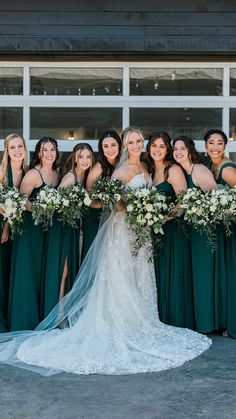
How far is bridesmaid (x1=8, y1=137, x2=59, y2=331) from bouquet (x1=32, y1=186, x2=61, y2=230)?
23cm

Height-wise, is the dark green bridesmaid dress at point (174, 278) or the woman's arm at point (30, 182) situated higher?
the woman's arm at point (30, 182)

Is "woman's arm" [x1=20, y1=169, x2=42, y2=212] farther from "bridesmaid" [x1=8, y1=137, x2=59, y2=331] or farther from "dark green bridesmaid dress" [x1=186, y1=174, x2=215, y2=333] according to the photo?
"dark green bridesmaid dress" [x1=186, y1=174, x2=215, y2=333]

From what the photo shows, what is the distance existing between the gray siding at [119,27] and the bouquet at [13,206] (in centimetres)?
248

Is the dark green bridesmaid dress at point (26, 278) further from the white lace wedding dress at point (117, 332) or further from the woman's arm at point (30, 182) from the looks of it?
the white lace wedding dress at point (117, 332)

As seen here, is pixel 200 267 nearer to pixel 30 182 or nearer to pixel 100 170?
pixel 100 170

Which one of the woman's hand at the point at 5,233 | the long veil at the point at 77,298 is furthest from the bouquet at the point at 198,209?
the woman's hand at the point at 5,233

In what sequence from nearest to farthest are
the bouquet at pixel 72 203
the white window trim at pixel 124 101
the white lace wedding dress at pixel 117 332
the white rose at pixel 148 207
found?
the white lace wedding dress at pixel 117 332
the white rose at pixel 148 207
the bouquet at pixel 72 203
the white window trim at pixel 124 101

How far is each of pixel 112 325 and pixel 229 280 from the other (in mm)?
1307

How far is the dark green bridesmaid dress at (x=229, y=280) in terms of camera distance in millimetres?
5520

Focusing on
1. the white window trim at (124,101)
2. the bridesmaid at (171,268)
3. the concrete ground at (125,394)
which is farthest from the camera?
the white window trim at (124,101)

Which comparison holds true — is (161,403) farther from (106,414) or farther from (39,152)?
(39,152)

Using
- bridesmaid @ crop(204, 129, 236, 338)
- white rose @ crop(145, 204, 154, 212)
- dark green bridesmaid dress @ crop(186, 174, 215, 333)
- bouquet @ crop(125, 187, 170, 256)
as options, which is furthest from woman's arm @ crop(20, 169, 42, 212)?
bridesmaid @ crop(204, 129, 236, 338)

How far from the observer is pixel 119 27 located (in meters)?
6.90

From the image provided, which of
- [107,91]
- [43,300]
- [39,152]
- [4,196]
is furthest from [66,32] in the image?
[43,300]
